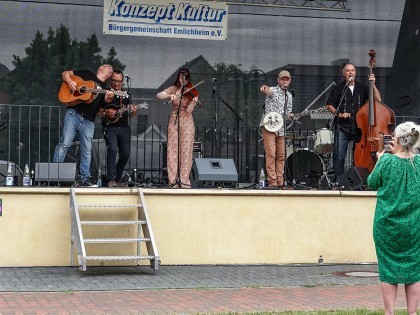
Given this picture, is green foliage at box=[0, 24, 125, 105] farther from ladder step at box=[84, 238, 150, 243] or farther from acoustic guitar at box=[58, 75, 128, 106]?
ladder step at box=[84, 238, 150, 243]

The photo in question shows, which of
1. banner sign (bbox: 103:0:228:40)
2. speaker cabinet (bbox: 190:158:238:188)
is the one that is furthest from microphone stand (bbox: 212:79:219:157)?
speaker cabinet (bbox: 190:158:238:188)

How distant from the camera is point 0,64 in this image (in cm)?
1593

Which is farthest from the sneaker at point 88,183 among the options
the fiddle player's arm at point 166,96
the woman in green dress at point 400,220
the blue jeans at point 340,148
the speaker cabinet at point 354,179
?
the woman in green dress at point 400,220

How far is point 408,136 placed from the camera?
7543mm

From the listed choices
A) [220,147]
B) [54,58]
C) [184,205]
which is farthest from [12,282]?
[54,58]

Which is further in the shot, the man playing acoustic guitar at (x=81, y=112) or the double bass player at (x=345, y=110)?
the double bass player at (x=345, y=110)

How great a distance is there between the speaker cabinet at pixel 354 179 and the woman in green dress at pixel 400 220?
17.7ft

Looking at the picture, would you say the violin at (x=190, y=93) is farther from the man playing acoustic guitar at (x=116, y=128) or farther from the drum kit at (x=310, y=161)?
the drum kit at (x=310, y=161)

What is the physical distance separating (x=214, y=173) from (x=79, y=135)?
194cm

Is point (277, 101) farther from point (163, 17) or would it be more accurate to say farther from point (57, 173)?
point (163, 17)

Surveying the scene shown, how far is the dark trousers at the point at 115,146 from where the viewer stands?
1302cm

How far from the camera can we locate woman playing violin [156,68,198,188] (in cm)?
1334

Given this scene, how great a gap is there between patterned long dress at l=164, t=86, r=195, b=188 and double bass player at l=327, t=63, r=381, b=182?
2.06 m

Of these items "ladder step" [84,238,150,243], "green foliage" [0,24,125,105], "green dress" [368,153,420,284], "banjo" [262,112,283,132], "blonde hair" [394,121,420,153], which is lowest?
"ladder step" [84,238,150,243]
